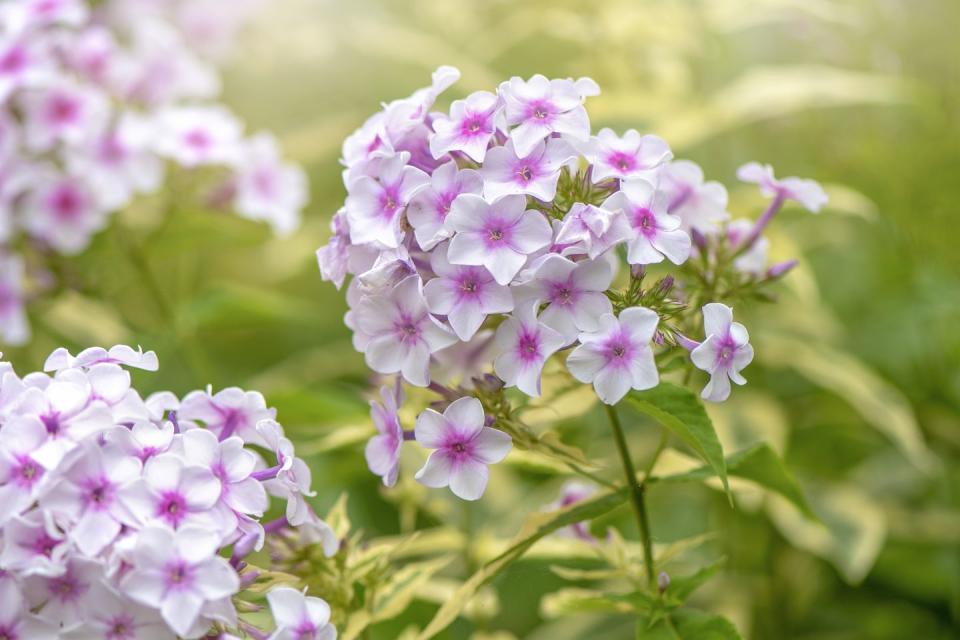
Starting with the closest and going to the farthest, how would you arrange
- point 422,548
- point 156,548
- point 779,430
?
point 156,548 → point 422,548 → point 779,430

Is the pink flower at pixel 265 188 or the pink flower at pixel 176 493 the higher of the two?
the pink flower at pixel 265 188

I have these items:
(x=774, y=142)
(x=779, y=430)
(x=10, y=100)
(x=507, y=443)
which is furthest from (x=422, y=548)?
(x=774, y=142)

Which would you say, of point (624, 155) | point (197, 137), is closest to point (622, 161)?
point (624, 155)

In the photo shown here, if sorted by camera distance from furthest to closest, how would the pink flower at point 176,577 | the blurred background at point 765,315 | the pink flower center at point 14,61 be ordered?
the blurred background at point 765,315 → the pink flower center at point 14,61 → the pink flower at point 176,577

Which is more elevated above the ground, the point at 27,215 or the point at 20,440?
the point at 27,215

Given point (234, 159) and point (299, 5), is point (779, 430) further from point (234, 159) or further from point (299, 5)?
point (299, 5)

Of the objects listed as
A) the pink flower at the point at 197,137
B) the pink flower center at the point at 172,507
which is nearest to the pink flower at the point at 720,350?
the pink flower center at the point at 172,507

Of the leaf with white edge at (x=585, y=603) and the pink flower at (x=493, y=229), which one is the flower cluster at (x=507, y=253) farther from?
the leaf with white edge at (x=585, y=603)

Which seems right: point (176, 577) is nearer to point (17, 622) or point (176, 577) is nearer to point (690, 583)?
point (17, 622)
